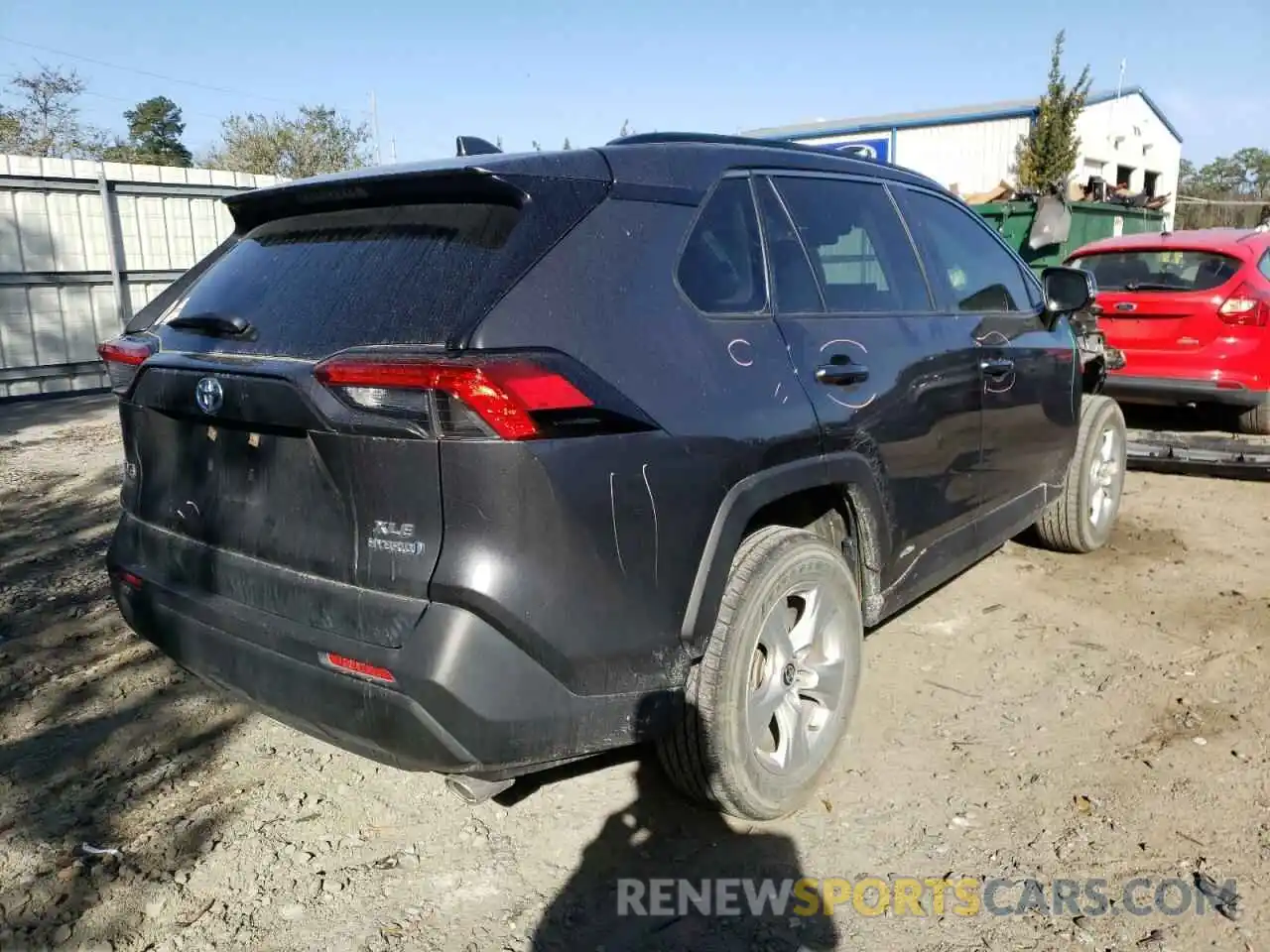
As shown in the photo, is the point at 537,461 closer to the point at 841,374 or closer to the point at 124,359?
the point at 841,374

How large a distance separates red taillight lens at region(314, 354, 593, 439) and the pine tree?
21.3m

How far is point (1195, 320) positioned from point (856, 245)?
5131 millimetres

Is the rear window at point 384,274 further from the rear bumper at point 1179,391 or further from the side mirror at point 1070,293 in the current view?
the rear bumper at point 1179,391

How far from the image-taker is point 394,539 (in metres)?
2.10

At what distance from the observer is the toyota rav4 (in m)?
2.05

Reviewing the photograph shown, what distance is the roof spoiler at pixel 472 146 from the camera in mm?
3105

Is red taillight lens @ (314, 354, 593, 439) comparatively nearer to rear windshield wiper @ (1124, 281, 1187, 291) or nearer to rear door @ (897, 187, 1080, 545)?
rear door @ (897, 187, 1080, 545)

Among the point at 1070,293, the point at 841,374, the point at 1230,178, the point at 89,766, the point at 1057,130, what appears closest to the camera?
the point at 841,374

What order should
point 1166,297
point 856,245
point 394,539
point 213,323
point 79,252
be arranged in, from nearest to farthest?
point 394,539
point 213,323
point 856,245
point 1166,297
point 79,252

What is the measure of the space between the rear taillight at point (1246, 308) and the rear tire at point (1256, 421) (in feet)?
2.30

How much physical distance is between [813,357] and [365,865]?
1.90 metres

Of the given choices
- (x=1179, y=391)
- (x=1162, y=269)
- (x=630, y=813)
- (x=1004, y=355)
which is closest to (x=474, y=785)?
(x=630, y=813)

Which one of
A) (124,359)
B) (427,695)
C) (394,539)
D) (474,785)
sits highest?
(124,359)

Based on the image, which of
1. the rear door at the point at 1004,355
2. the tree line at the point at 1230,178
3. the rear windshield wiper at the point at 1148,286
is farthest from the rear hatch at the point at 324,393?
the tree line at the point at 1230,178
